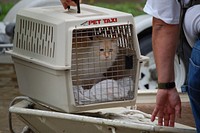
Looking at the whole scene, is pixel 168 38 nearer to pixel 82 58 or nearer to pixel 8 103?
pixel 82 58

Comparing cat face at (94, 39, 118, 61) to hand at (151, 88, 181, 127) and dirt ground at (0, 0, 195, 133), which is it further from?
hand at (151, 88, 181, 127)

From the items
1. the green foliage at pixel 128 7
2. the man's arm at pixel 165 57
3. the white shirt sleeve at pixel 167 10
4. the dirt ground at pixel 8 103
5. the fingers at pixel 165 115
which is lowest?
the green foliage at pixel 128 7

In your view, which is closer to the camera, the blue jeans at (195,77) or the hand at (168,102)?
the blue jeans at (195,77)

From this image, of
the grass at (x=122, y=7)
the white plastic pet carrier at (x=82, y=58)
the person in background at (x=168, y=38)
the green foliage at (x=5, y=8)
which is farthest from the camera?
the grass at (x=122, y=7)

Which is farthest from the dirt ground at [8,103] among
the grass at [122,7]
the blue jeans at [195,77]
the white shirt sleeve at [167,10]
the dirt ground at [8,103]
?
the grass at [122,7]

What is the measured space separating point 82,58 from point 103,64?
0.51 ft

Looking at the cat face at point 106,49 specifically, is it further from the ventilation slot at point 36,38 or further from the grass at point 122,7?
the grass at point 122,7

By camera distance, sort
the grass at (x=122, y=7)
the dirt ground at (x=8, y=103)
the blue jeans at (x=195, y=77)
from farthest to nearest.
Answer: the grass at (x=122, y=7) → the dirt ground at (x=8, y=103) → the blue jeans at (x=195, y=77)

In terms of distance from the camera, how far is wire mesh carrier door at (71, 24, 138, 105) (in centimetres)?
460

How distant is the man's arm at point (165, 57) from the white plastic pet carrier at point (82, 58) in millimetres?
871

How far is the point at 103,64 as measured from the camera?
15.4ft

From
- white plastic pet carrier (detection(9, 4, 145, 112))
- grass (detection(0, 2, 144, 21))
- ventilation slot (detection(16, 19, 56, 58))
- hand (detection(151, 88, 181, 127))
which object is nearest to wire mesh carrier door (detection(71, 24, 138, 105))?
white plastic pet carrier (detection(9, 4, 145, 112))

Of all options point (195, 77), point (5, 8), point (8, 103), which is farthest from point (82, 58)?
point (5, 8)

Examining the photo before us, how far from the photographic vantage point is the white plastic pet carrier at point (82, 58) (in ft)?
14.7
